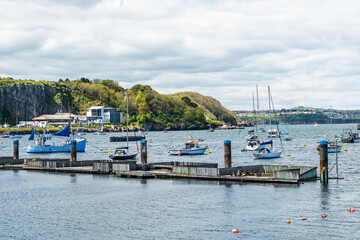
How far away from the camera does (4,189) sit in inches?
2175

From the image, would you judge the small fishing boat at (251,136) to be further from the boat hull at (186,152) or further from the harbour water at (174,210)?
the harbour water at (174,210)

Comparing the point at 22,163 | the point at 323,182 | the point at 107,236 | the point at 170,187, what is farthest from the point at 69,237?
the point at 22,163

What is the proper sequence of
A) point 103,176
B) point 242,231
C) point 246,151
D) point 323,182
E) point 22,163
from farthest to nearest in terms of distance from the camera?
point 246,151, point 22,163, point 103,176, point 323,182, point 242,231

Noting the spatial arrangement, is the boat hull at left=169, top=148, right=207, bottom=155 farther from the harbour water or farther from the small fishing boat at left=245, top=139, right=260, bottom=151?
the harbour water

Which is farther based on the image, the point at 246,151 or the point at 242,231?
the point at 246,151

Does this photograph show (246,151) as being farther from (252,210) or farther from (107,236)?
(107,236)

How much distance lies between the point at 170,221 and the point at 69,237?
7965 millimetres

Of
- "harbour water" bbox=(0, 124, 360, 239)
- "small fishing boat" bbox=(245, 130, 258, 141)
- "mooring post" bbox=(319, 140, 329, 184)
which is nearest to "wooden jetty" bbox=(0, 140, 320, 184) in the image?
"mooring post" bbox=(319, 140, 329, 184)

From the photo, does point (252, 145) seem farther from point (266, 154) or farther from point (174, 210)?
point (174, 210)

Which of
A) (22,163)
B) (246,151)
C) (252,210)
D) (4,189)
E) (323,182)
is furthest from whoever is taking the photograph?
(246,151)

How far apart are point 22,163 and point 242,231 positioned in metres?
51.1

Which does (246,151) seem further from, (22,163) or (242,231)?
(242,231)

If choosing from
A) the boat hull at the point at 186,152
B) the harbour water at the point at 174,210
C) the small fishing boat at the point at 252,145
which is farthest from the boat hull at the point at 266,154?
the harbour water at the point at 174,210

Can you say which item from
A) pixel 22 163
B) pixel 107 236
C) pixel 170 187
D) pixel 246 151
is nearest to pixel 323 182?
pixel 170 187
